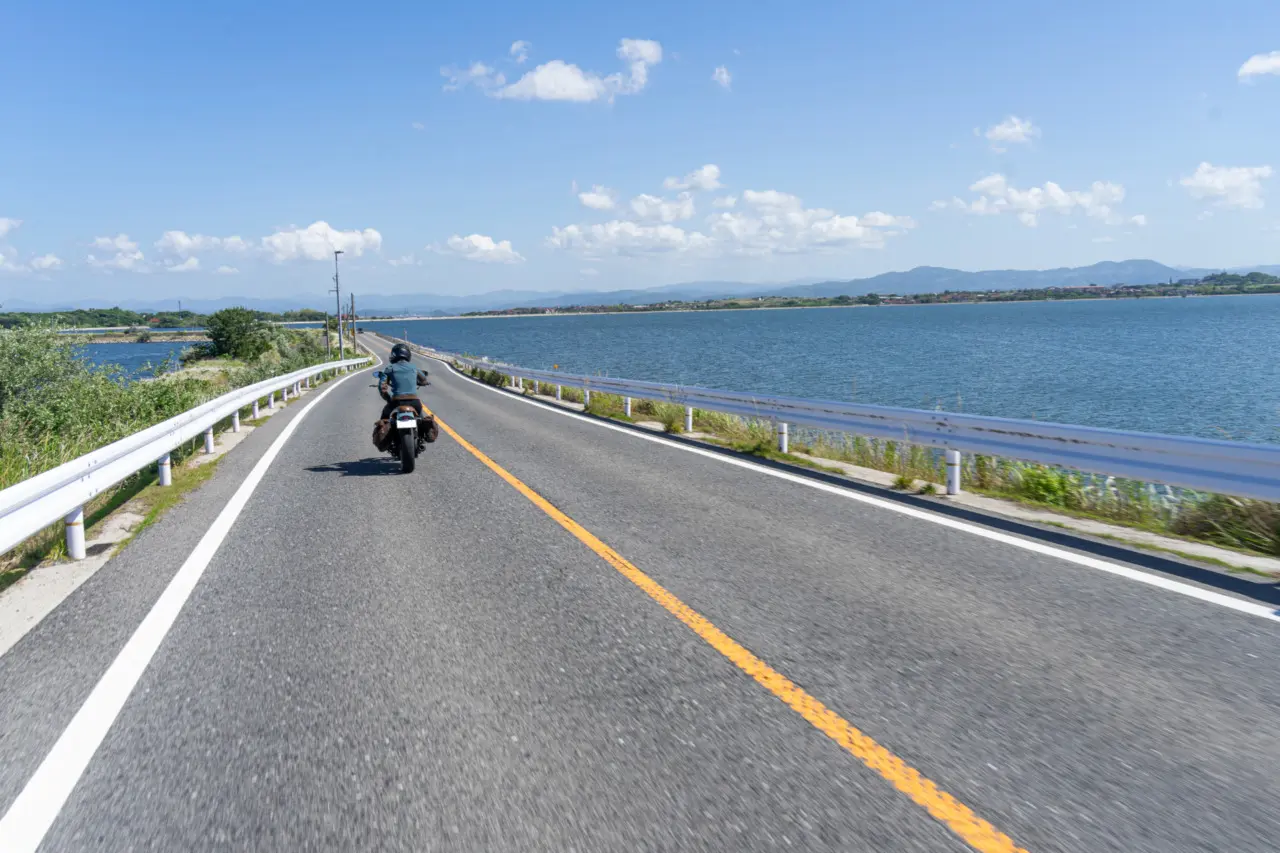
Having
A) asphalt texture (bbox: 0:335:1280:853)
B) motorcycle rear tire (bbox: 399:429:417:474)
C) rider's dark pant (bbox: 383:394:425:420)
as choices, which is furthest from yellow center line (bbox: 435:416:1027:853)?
rider's dark pant (bbox: 383:394:425:420)

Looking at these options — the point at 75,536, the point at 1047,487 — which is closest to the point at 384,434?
the point at 75,536

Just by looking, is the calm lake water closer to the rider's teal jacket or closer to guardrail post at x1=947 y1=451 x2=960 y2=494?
guardrail post at x1=947 y1=451 x2=960 y2=494

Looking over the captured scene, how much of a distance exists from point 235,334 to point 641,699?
92709 millimetres

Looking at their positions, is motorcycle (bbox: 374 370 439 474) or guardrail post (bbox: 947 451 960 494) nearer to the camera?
guardrail post (bbox: 947 451 960 494)

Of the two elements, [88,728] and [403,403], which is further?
[403,403]

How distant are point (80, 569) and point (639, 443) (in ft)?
29.6

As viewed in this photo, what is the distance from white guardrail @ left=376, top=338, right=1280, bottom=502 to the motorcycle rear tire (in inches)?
214

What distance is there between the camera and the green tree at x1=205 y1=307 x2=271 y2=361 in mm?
83912

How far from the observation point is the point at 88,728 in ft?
12.4

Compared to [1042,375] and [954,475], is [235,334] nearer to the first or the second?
[1042,375]

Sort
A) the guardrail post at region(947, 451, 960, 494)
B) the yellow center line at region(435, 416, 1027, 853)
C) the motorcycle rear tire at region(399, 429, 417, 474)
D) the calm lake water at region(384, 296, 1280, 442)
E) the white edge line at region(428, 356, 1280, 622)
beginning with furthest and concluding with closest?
the calm lake water at region(384, 296, 1280, 442)
the motorcycle rear tire at region(399, 429, 417, 474)
the guardrail post at region(947, 451, 960, 494)
the white edge line at region(428, 356, 1280, 622)
the yellow center line at region(435, 416, 1027, 853)

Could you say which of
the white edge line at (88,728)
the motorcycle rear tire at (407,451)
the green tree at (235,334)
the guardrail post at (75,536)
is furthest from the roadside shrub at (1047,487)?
the green tree at (235,334)

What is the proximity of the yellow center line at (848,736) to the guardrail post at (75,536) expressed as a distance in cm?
457

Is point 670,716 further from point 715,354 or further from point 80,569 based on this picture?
point 715,354
